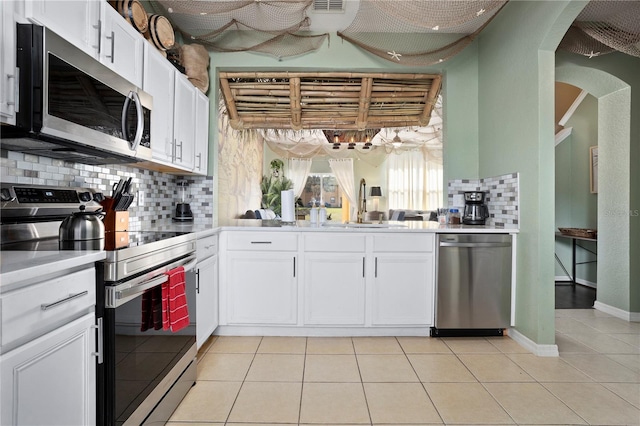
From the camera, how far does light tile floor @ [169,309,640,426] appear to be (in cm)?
179

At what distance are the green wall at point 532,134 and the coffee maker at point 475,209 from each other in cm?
29

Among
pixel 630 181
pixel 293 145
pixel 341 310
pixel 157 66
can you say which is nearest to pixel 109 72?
pixel 157 66

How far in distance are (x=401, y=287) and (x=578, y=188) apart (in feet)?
11.8

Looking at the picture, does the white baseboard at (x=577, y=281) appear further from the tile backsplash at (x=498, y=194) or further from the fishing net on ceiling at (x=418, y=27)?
the fishing net on ceiling at (x=418, y=27)

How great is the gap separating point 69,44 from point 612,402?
120 inches

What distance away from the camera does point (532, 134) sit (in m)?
2.59

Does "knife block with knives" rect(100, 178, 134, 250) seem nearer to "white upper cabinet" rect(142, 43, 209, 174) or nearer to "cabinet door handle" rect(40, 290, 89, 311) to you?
"cabinet door handle" rect(40, 290, 89, 311)

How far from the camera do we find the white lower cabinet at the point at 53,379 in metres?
0.90

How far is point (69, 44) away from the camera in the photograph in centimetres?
143

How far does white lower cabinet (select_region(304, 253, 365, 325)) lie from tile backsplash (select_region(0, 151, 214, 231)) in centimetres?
110

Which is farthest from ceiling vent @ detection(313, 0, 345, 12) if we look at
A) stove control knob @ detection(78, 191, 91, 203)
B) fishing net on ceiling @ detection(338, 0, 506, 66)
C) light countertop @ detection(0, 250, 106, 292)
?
light countertop @ detection(0, 250, 106, 292)

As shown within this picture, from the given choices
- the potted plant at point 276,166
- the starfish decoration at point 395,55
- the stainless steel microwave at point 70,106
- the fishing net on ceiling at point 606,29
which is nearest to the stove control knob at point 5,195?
the stainless steel microwave at point 70,106

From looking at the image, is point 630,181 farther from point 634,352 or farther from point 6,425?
point 6,425

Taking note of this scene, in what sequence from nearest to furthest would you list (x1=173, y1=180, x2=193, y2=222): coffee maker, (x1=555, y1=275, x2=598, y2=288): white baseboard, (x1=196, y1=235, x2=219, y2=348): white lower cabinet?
(x1=196, y1=235, x2=219, y2=348): white lower cabinet → (x1=173, y1=180, x2=193, y2=222): coffee maker → (x1=555, y1=275, x2=598, y2=288): white baseboard
